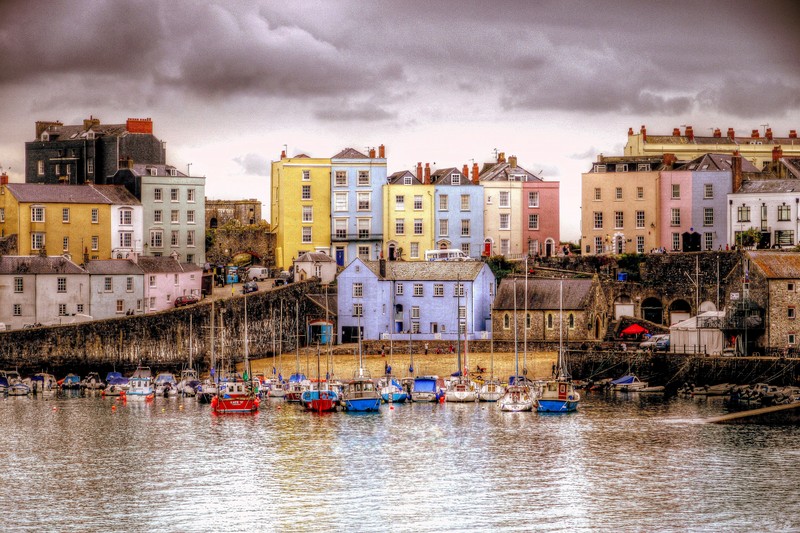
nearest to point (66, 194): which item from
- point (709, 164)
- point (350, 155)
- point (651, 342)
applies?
point (350, 155)

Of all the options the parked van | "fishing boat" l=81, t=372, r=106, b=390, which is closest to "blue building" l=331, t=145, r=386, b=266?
the parked van

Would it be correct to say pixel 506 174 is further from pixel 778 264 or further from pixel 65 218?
pixel 65 218

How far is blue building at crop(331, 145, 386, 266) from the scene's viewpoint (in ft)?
341

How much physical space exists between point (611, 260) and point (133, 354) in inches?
1150

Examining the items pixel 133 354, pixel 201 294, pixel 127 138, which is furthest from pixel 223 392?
pixel 127 138

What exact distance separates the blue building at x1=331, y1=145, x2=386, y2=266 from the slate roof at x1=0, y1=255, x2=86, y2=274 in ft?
58.4

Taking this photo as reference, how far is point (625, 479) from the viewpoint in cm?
5822

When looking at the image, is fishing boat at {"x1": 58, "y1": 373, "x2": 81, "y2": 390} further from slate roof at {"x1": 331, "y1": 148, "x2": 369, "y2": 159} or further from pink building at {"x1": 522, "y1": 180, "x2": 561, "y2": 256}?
pink building at {"x1": 522, "y1": 180, "x2": 561, "y2": 256}

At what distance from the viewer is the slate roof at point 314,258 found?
3853 inches

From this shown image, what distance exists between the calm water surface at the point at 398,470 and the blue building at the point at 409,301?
13.9 meters

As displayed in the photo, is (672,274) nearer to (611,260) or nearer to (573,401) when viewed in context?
(611,260)

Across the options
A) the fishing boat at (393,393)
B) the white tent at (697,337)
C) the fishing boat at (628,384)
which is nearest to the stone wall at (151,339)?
the fishing boat at (393,393)

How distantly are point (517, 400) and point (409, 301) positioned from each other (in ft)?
57.7

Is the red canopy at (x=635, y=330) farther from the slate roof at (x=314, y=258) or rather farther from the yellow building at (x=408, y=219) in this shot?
the slate roof at (x=314, y=258)
